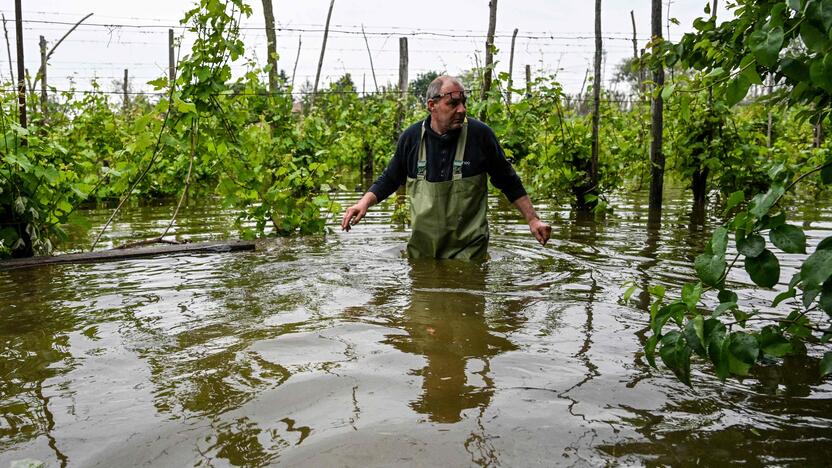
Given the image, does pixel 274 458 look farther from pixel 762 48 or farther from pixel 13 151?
pixel 13 151

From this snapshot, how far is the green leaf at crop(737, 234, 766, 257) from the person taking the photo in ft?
6.46

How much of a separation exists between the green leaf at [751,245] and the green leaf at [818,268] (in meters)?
0.13

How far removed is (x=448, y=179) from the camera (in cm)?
499

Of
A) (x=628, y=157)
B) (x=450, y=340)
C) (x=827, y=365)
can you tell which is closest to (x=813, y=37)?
(x=827, y=365)

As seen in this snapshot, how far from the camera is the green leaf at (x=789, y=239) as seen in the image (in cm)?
195

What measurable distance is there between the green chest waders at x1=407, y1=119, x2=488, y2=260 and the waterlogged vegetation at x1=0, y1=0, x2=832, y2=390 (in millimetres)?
1353

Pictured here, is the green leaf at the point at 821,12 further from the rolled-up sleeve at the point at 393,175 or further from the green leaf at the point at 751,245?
the rolled-up sleeve at the point at 393,175

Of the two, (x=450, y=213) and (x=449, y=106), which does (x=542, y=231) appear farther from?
(x=449, y=106)

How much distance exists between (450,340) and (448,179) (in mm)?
1954

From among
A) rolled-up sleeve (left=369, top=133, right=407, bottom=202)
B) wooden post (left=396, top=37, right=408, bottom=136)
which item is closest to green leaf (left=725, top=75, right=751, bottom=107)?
rolled-up sleeve (left=369, top=133, right=407, bottom=202)

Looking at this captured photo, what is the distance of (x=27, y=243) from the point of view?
18.6 feet

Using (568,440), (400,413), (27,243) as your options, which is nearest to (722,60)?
(568,440)

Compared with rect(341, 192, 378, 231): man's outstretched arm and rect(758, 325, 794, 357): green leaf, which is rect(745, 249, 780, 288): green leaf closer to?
rect(758, 325, 794, 357): green leaf

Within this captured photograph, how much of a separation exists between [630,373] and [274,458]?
4.78ft
